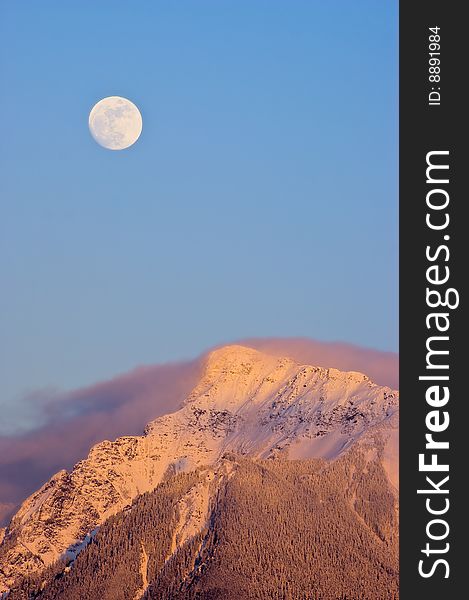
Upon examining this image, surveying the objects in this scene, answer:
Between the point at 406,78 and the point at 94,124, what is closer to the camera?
the point at 406,78

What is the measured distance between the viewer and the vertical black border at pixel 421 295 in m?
87.7

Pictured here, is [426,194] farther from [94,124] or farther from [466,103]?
[94,124]

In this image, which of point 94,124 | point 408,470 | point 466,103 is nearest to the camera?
point 408,470

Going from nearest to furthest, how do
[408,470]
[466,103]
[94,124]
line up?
[408,470], [466,103], [94,124]

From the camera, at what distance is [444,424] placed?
88312 mm

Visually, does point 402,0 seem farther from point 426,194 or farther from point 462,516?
point 462,516

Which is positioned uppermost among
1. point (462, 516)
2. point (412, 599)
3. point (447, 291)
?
point (447, 291)

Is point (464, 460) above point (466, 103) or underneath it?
underneath

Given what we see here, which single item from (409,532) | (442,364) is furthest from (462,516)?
(442,364)

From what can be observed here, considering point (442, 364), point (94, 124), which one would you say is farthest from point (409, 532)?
point (94, 124)

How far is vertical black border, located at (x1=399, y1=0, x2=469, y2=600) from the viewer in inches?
3452

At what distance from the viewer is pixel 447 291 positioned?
88.8 m

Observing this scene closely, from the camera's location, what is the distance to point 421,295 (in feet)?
290

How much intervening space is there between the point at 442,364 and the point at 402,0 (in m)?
25.3
